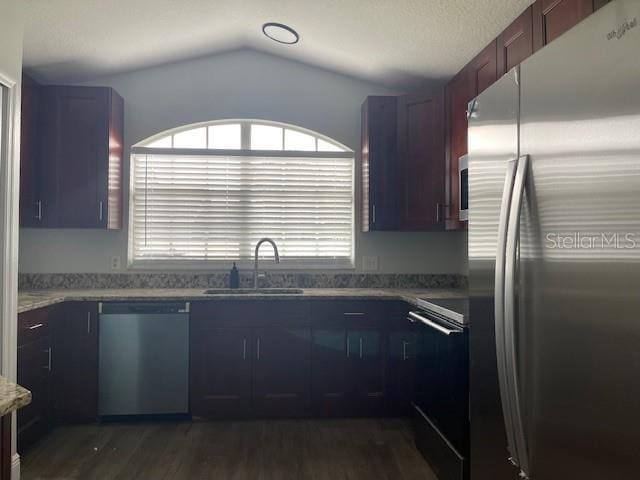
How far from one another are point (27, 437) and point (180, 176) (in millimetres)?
2074

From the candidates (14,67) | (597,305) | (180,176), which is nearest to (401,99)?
(180,176)

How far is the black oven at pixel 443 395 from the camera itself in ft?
6.63

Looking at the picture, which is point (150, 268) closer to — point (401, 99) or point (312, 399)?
point (312, 399)

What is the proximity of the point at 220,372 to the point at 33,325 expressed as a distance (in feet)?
3.83

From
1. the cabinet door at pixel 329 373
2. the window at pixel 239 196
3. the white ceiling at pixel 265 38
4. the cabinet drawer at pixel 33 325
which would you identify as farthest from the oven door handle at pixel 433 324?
the cabinet drawer at pixel 33 325

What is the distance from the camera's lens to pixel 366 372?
3166 millimetres

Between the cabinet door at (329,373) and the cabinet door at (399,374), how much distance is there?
324mm

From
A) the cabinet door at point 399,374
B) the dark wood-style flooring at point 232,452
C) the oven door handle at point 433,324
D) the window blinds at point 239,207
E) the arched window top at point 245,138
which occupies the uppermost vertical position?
the arched window top at point 245,138

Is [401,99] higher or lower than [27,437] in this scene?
higher

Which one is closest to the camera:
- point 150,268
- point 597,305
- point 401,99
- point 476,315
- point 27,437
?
point 597,305

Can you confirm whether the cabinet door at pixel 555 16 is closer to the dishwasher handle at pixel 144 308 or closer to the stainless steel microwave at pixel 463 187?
the stainless steel microwave at pixel 463 187

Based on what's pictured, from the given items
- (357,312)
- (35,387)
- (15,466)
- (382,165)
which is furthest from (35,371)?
(382,165)

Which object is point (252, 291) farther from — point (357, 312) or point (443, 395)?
point (443, 395)

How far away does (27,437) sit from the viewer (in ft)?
8.66
